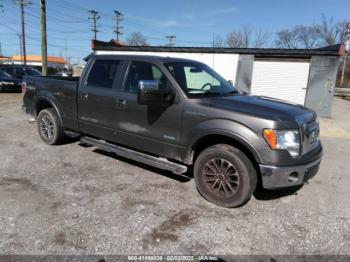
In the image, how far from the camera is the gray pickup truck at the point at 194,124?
11.1ft

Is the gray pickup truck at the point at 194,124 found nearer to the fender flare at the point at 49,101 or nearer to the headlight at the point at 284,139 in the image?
the headlight at the point at 284,139

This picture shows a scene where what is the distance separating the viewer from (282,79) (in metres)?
13.1

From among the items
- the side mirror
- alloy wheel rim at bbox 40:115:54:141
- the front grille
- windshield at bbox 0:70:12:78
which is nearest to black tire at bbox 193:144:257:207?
the front grille

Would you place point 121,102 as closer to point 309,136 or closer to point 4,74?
point 309,136

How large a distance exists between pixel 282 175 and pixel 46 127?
4856 mm

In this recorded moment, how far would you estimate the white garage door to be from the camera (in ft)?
41.8

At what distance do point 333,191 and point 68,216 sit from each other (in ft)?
12.6

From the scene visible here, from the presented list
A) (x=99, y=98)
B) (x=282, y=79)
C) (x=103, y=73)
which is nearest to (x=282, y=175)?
(x=99, y=98)

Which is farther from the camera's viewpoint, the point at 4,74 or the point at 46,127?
the point at 4,74

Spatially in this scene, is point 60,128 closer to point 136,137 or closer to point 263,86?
point 136,137

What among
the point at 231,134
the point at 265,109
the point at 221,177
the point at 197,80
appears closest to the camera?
the point at 231,134

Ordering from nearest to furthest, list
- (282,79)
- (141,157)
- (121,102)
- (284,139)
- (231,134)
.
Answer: (284,139) < (231,134) < (141,157) < (121,102) < (282,79)

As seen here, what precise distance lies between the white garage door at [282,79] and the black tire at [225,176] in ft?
34.7

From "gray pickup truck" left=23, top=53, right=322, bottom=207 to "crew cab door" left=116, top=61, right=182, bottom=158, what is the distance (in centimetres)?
1
